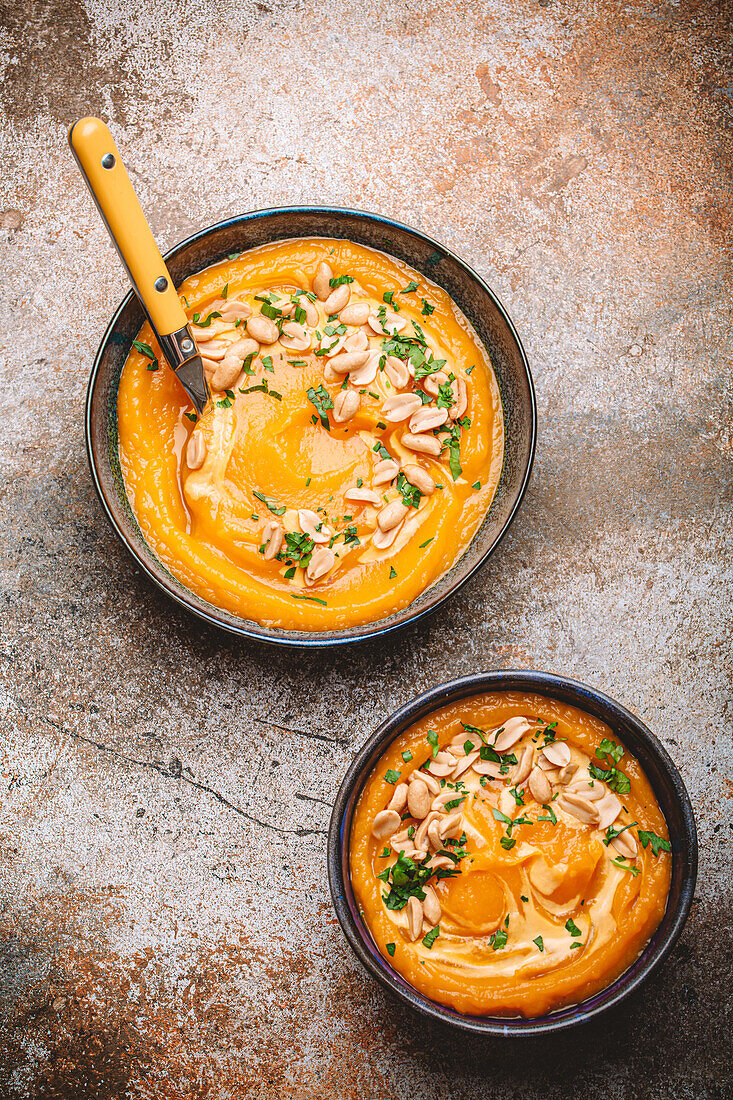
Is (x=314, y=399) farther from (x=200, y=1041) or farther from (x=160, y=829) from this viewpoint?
(x=200, y=1041)

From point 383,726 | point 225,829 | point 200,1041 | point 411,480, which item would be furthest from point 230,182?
point 200,1041

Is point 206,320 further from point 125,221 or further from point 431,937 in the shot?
point 431,937

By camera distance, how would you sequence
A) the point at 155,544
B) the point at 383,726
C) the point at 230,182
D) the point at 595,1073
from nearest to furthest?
1. the point at 383,726
2. the point at 155,544
3. the point at 595,1073
4. the point at 230,182

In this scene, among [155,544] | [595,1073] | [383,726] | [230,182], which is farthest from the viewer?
[230,182]

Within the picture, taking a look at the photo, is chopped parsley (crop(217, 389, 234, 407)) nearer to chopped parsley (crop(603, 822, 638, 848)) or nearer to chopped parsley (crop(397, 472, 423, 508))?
chopped parsley (crop(397, 472, 423, 508))

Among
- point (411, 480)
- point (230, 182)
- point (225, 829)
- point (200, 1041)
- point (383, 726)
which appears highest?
point (230, 182)

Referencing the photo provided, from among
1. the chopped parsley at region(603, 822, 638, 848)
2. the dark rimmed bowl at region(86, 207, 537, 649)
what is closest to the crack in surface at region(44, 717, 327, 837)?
the dark rimmed bowl at region(86, 207, 537, 649)
